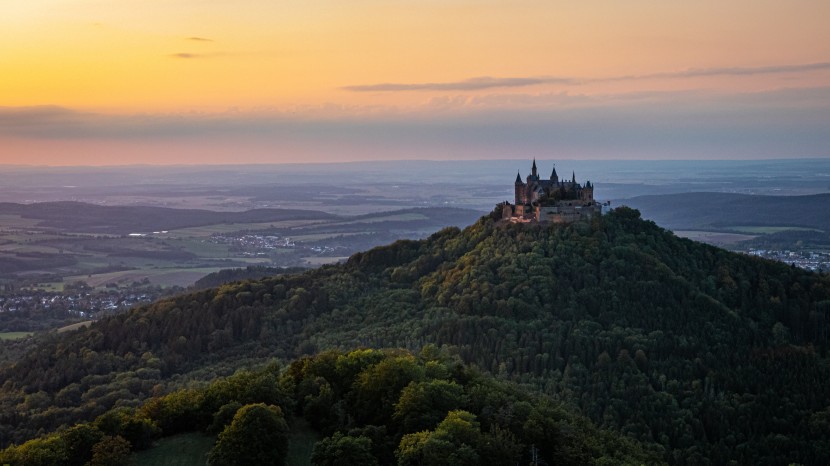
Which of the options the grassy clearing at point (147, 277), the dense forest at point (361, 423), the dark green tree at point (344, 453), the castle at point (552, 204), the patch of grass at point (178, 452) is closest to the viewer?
the dark green tree at point (344, 453)

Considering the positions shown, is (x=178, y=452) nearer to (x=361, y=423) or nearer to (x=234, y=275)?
(x=361, y=423)

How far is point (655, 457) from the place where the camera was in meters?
57.6

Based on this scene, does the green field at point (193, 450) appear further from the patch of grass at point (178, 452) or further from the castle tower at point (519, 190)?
the castle tower at point (519, 190)

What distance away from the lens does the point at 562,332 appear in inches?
3319

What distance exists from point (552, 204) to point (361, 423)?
6362 cm

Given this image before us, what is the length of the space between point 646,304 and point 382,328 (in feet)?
97.2

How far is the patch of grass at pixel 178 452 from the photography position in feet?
148

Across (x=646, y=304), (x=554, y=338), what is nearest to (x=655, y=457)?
(x=554, y=338)

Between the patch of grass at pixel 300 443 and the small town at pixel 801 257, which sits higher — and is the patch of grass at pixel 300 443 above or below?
above

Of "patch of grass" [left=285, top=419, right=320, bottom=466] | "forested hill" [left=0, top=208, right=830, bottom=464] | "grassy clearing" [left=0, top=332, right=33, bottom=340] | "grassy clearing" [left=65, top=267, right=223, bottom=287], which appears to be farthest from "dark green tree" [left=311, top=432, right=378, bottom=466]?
"grassy clearing" [left=65, top=267, right=223, bottom=287]

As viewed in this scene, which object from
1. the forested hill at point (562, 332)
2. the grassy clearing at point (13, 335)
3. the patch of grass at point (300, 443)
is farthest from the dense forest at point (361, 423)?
the grassy clearing at point (13, 335)

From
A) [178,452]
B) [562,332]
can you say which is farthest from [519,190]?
[178,452]

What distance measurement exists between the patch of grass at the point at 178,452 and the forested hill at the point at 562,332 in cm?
3341

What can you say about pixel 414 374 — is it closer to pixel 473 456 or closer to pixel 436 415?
pixel 436 415
